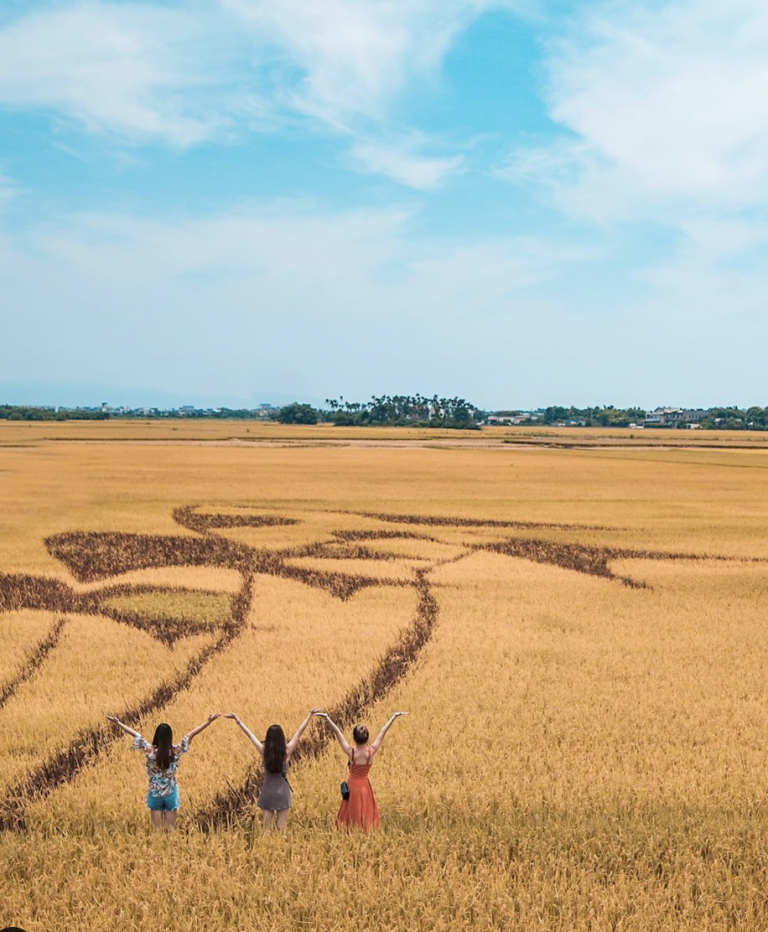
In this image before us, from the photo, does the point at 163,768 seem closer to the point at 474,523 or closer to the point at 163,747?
the point at 163,747

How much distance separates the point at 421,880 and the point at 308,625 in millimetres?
8337

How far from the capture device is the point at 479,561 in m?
21.5

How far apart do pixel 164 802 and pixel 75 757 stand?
256 cm

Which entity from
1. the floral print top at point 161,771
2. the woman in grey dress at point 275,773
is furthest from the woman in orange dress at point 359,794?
the floral print top at point 161,771

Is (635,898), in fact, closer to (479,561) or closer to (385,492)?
(479,561)

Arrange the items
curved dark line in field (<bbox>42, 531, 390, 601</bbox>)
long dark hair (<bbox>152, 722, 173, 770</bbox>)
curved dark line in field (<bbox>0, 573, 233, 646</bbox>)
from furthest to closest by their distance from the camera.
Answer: curved dark line in field (<bbox>42, 531, 390, 601</bbox>)
curved dark line in field (<bbox>0, 573, 233, 646</bbox>)
long dark hair (<bbox>152, 722, 173, 770</bbox>)

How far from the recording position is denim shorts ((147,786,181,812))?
6.90 metres

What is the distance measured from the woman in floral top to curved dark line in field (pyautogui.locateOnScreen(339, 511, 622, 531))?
21.0 m

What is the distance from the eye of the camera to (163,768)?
6684mm

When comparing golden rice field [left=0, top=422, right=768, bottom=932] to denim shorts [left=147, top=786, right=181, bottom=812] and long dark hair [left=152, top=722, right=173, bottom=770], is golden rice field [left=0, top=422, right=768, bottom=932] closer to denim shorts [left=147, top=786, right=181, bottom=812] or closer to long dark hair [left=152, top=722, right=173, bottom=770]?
denim shorts [left=147, top=786, right=181, bottom=812]

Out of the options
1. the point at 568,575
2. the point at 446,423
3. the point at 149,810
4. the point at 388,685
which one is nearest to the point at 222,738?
the point at 149,810

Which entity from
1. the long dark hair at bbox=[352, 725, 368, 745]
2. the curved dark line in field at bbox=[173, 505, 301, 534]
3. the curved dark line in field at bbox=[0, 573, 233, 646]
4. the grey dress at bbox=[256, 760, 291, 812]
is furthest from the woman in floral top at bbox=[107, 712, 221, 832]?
the curved dark line in field at bbox=[173, 505, 301, 534]

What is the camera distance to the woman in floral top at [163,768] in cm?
654

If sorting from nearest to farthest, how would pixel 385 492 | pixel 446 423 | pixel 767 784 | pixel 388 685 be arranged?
pixel 767 784, pixel 388 685, pixel 385 492, pixel 446 423
